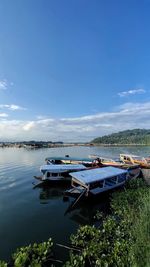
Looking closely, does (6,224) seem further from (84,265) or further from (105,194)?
(105,194)

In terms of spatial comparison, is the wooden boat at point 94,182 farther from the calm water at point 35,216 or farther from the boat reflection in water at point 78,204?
the calm water at point 35,216

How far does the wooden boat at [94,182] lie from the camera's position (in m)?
16.1

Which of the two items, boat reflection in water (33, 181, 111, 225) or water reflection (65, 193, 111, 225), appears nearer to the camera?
water reflection (65, 193, 111, 225)

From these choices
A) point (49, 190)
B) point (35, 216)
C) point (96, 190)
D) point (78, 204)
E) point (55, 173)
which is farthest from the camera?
point (55, 173)

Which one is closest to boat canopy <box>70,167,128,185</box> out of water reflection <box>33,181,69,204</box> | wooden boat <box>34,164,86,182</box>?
water reflection <box>33,181,69,204</box>

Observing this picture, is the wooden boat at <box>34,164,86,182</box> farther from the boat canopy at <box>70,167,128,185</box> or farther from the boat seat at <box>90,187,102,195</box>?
the boat seat at <box>90,187,102,195</box>

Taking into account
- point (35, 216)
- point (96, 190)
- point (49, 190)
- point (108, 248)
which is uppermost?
point (96, 190)

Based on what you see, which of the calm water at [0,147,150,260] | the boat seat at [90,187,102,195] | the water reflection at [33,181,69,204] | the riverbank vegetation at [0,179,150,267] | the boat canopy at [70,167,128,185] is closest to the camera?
the riverbank vegetation at [0,179,150,267]

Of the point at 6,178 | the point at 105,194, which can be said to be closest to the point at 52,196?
the point at 105,194

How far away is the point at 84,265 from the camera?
7395mm

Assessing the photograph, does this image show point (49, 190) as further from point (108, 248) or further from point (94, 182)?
point (108, 248)

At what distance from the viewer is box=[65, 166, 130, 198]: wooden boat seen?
16.1m

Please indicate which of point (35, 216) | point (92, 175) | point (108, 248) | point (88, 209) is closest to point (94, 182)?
point (92, 175)

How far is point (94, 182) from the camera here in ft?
53.7
